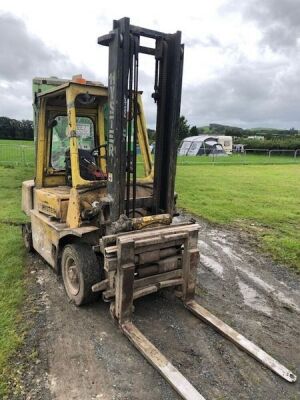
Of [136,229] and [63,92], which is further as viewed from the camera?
[63,92]

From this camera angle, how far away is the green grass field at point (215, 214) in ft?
15.1

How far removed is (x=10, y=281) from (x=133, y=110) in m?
2.99

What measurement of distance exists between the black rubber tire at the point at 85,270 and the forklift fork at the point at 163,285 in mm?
530

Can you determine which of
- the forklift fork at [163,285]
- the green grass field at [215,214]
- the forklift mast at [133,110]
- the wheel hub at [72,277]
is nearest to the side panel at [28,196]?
the green grass field at [215,214]

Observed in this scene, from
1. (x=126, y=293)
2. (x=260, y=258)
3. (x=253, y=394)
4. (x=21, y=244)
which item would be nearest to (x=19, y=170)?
(x=21, y=244)

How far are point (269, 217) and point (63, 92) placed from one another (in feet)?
22.6

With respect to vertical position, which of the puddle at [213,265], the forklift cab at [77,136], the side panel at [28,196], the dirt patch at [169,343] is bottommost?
the dirt patch at [169,343]

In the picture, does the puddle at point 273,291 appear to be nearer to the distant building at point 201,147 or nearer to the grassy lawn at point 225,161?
the grassy lawn at point 225,161

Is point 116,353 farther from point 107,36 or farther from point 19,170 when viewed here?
point 19,170

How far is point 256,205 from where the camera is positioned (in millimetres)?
11641

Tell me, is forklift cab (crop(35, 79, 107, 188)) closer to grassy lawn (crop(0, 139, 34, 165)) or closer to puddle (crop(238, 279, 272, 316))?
puddle (crop(238, 279, 272, 316))

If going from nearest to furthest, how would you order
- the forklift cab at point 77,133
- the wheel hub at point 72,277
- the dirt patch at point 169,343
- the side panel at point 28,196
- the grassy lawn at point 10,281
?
the dirt patch at point 169,343
the grassy lawn at point 10,281
the forklift cab at point 77,133
the wheel hub at point 72,277
the side panel at point 28,196

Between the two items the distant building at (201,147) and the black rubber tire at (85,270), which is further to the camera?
the distant building at (201,147)

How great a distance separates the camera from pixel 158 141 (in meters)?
4.66
